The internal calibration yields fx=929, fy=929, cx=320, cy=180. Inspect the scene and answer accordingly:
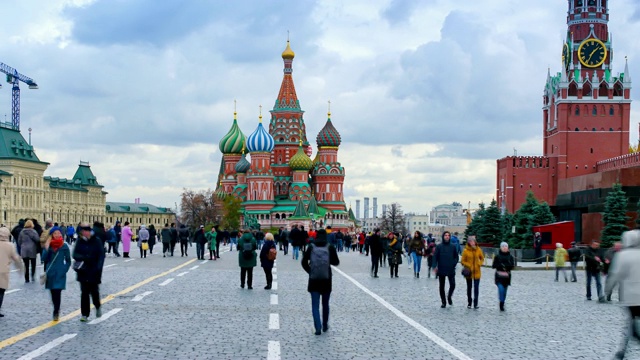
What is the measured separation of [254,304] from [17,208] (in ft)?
373

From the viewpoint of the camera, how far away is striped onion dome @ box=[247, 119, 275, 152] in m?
121

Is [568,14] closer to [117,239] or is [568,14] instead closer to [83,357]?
[117,239]

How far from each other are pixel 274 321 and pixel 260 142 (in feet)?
351

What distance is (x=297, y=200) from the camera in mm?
120562

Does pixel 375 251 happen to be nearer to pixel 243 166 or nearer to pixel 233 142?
pixel 243 166

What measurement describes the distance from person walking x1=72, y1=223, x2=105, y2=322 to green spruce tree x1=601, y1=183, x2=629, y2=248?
3701cm

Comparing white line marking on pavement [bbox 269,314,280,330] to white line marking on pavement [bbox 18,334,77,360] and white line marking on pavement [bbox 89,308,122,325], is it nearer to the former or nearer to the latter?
white line marking on pavement [bbox 89,308,122,325]

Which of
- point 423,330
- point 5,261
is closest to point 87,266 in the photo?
point 5,261

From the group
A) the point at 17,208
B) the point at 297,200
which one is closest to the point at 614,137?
the point at 297,200

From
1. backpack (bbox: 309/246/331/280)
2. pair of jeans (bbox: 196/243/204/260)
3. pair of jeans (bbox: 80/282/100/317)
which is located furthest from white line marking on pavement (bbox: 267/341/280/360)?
pair of jeans (bbox: 196/243/204/260)

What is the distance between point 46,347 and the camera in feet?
37.1

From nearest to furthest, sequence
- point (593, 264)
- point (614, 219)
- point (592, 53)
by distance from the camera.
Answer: point (593, 264) < point (614, 219) < point (592, 53)

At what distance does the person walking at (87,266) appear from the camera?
557 inches

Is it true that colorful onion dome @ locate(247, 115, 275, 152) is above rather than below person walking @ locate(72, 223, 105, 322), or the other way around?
above
